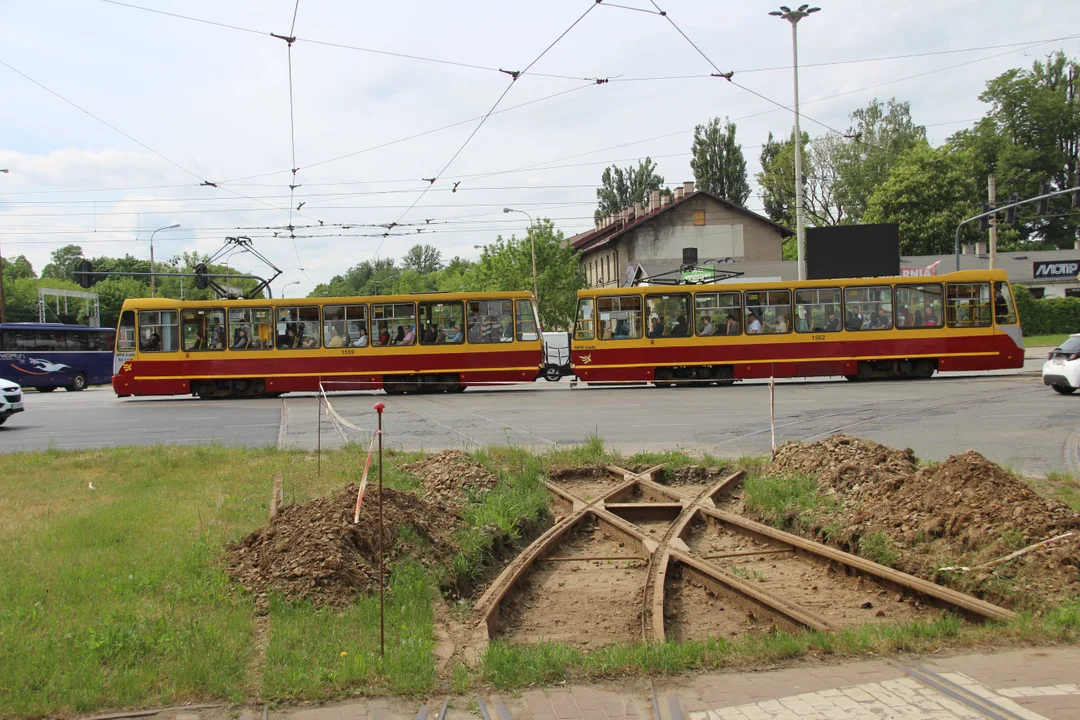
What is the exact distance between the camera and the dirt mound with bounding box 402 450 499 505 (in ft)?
31.3

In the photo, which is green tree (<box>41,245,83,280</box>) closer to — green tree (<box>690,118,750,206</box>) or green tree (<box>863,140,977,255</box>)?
green tree (<box>690,118,750,206</box>)

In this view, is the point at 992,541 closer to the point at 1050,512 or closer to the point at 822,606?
the point at 1050,512

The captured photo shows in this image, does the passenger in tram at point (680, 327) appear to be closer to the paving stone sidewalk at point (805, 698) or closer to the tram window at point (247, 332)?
the tram window at point (247, 332)

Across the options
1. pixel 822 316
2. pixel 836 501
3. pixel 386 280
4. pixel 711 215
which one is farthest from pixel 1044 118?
pixel 386 280

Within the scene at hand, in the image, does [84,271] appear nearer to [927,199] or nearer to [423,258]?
[927,199]

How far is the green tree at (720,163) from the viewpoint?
7681 centimetres

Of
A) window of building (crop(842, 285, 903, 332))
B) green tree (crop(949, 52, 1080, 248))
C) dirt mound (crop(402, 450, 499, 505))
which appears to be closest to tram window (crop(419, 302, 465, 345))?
window of building (crop(842, 285, 903, 332))

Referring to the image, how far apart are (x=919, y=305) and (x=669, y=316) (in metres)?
7.12

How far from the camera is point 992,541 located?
6.48 m

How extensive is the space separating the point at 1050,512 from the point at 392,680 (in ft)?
16.2

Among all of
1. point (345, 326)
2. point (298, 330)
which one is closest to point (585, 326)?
point (345, 326)

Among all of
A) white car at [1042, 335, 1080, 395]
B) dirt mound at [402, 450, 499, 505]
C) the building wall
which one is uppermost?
the building wall

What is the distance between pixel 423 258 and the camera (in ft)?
566

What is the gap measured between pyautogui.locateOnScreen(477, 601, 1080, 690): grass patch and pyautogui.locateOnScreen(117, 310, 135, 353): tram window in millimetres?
24541
